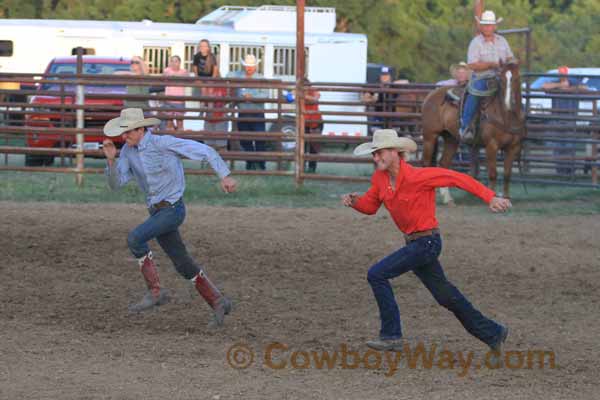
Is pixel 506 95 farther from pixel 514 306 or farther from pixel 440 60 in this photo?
pixel 440 60

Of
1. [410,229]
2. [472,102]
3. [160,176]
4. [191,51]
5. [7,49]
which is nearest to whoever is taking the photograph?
[410,229]

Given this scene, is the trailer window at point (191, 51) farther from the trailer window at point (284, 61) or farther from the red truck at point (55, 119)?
the red truck at point (55, 119)

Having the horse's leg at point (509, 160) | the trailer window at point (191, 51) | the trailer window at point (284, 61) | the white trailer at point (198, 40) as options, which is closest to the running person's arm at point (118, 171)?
the horse's leg at point (509, 160)

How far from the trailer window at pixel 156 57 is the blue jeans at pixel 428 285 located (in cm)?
1683

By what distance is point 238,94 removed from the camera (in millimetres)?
16047

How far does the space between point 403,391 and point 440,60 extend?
83.2 ft

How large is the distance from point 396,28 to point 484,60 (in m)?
16.7

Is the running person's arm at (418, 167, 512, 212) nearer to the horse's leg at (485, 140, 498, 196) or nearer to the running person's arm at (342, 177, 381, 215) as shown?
the running person's arm at (342, 177, 381, 215)

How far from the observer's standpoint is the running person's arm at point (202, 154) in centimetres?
758

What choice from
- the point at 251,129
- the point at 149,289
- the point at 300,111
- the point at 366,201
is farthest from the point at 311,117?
the point at 366,201

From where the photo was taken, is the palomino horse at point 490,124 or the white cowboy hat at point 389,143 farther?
the palomino horse at point 490,124

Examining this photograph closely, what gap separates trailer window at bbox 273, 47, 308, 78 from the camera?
77.3 feet

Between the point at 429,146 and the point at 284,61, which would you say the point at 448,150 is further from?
the point at 284,61

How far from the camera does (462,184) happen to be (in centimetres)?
659
